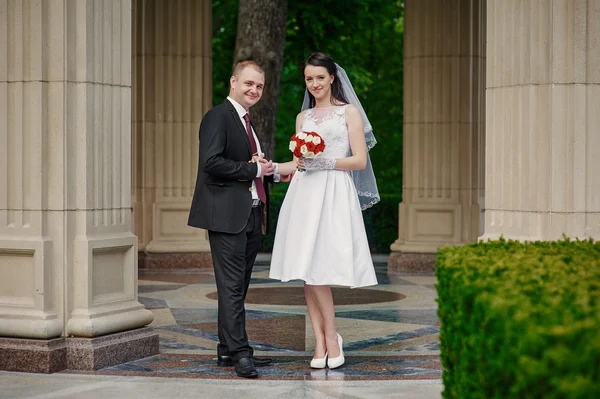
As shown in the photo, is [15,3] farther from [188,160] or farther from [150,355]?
[188,160]

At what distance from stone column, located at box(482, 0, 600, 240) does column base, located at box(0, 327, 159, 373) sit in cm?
317

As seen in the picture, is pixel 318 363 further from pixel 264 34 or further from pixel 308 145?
pixel 264 34

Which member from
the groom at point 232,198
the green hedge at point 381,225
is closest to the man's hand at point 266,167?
the groom at point 232,198

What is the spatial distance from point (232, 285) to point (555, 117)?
261 cm

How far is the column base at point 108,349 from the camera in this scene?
761 cm

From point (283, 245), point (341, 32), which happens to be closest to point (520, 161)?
point (283, 245)

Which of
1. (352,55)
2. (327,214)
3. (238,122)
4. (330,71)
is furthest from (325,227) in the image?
(352,55)

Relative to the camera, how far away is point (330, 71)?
7703mm

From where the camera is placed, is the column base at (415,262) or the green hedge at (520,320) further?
the column base at (415,262)

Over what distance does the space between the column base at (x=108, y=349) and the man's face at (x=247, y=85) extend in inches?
79.8

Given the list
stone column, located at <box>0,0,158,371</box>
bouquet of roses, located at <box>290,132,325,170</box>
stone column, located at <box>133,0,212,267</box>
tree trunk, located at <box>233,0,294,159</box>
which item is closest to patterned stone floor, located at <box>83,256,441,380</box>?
stone column, located at <box>0,0,158,371</box>

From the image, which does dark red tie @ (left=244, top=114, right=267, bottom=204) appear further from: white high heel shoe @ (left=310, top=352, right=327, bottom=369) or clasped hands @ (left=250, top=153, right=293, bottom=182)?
white high heel shoe @ (left=310, top=352, right=327, bottom=369)

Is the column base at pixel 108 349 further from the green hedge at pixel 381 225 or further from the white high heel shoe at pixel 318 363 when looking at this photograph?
the green hedge at pixel 381 225

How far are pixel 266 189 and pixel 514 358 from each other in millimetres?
4670
